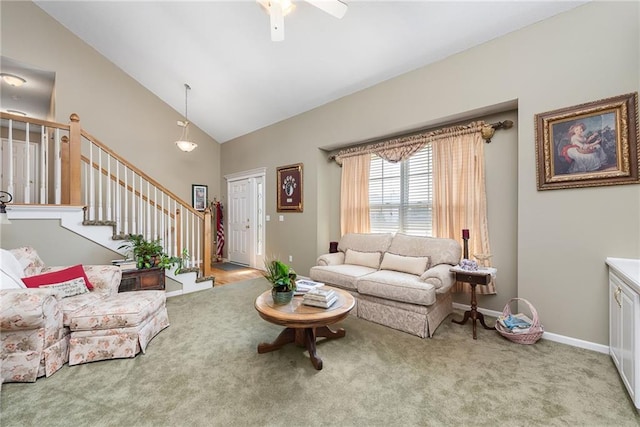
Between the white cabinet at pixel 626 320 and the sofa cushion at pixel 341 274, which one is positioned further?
the sofa cushion at pixel 341 274

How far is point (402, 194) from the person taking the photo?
12.1 feet

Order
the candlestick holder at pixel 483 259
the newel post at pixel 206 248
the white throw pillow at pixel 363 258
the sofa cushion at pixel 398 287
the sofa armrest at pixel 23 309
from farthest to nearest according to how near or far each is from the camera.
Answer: the newel post at pixel 206 248, the white throw pillow at pixel 363 258, the candlestick holder at pixel 483 259, the sofa cushion at pixel 398 287, the sofa armrest at pixel 23 309

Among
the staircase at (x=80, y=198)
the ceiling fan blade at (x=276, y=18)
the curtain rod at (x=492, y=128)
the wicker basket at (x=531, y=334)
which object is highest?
the ceiling fan blade at (x=276, y=18)

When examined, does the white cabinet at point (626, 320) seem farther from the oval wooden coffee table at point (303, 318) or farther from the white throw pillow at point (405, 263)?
the oval wooden coffee table at point (303, 318)

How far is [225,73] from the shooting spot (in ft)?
13.5

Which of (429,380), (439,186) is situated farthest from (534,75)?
(429,380)

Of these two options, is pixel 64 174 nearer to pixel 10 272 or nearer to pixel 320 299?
pixel 10 272

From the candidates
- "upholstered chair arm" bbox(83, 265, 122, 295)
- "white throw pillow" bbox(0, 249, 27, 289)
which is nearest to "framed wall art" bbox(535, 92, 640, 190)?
"upholstered chair arm" bbox(83, 265, 122, 295)

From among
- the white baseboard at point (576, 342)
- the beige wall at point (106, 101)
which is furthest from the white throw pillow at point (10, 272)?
the white baseboard at point (576, 342)

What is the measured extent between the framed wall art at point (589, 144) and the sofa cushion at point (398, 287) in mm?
1485

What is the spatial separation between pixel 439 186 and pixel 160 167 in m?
5.41

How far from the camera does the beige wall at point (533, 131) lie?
212 centimetres

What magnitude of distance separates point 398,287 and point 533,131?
6.58 feet

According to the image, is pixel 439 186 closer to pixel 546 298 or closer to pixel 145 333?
Answer: pixel 546 298
